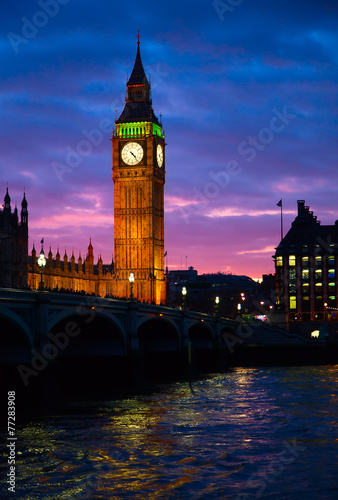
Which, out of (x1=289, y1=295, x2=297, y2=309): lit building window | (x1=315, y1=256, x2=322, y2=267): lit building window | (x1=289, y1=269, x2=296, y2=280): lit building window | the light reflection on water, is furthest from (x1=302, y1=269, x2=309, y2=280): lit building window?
the light reflection on water

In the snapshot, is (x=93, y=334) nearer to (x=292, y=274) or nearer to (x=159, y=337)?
(x=159, y=337)

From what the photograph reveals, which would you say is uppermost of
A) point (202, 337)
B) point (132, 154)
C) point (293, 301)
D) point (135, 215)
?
point (132, 154)

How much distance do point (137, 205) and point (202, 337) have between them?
5261 centimetres

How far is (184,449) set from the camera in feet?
96.8

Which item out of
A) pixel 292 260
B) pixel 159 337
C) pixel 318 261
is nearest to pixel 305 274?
pixel 318 261

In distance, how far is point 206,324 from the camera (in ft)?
280

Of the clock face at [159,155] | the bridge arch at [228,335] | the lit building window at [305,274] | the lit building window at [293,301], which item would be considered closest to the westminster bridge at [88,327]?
the bridge arch at [228,335]

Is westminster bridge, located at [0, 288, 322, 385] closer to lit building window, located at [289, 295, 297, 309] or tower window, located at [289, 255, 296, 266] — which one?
lit building window, located at [289, 295, 297, 309]

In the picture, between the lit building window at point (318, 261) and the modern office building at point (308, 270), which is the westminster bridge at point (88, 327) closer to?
the modern office building at point (308, 270)

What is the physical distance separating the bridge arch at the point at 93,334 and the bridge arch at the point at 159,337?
12.0m

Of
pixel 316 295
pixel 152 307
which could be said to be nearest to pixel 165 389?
pixel 152 307

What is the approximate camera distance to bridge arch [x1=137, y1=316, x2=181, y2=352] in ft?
237

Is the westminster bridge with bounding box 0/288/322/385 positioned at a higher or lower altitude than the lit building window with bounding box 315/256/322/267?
lower

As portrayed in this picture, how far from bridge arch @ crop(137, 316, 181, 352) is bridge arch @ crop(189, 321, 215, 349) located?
43.8ft
